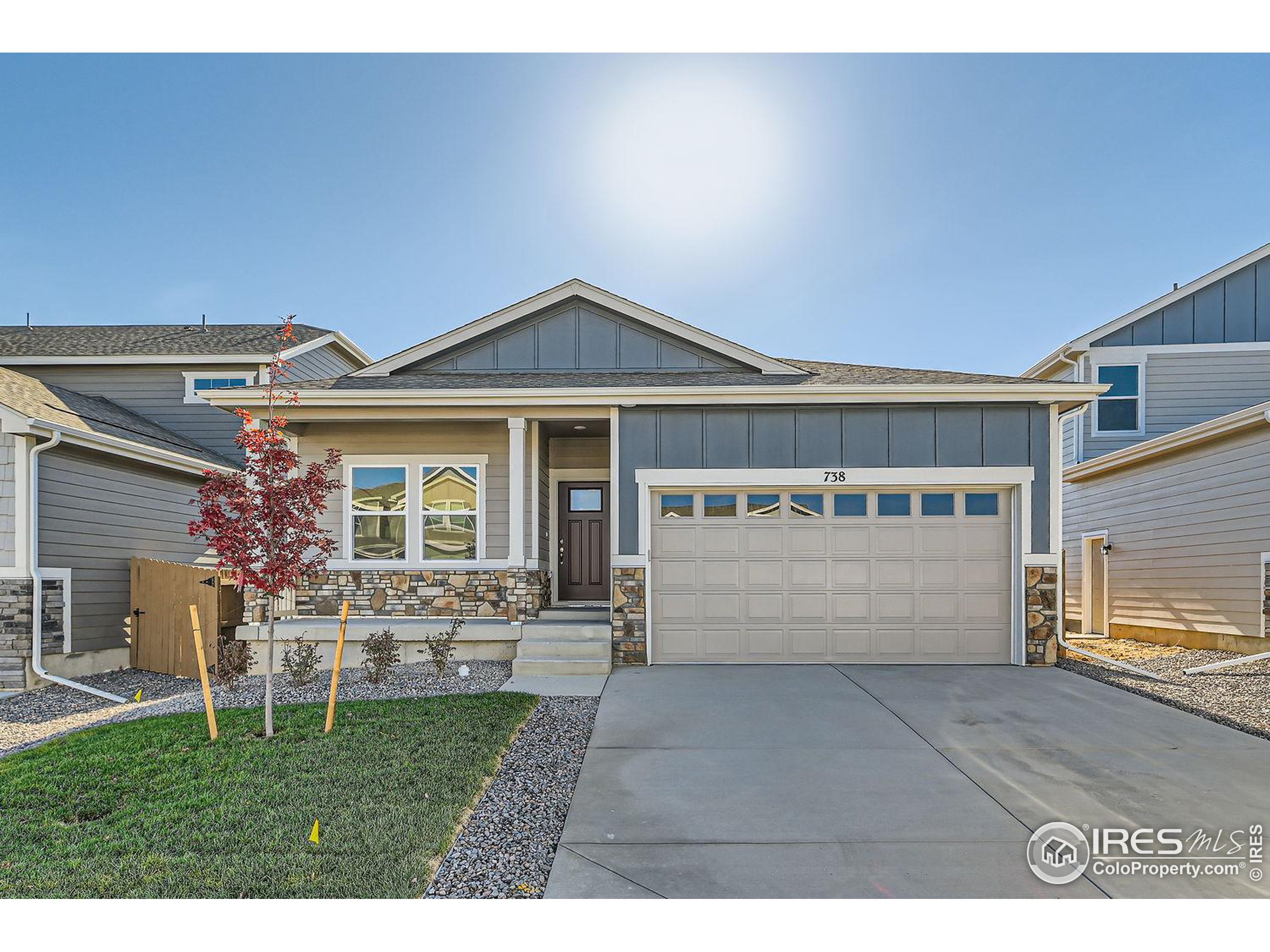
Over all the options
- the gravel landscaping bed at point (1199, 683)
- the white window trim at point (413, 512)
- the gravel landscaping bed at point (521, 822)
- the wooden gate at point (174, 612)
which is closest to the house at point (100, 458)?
the wooden gate at point (174, 612)

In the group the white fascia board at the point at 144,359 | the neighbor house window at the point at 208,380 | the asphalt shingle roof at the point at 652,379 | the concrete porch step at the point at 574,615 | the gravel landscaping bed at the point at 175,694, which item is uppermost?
the white fascia board at the point at 144,359

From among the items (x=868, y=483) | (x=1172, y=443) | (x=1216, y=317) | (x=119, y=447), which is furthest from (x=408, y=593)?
(x=1216, y=317)

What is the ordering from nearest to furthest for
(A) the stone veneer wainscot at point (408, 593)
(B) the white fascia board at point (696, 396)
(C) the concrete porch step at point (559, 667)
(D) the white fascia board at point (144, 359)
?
(C) the concrete porch step at point (559, 667) → (B) the white fascia board at point (696, 396) → (A) the stone veneer wainscot at point (408, 593) → (D) the white fascia board at point (144, 359)

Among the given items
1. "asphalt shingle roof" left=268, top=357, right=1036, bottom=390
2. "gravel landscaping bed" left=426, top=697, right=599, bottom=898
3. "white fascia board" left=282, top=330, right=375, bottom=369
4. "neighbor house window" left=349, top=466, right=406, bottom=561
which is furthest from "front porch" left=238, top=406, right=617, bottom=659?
"white fascia board" left=282, top=330, right=375, bottom=369

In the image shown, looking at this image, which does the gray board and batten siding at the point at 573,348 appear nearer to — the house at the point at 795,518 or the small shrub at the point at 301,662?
the house at the point at 795,518

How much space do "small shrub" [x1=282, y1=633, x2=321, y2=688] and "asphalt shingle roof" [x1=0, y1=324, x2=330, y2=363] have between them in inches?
291

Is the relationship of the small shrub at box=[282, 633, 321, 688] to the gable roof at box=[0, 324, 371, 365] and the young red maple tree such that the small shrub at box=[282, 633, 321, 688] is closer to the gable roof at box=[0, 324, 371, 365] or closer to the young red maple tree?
the young red maple tree

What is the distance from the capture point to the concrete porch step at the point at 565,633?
8.92 m

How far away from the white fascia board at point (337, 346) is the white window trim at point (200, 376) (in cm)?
59

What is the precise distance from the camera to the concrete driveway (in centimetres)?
343

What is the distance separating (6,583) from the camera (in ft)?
27.1

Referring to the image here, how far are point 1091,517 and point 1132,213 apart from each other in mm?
5532

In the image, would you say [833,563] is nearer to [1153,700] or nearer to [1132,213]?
[1153,700]

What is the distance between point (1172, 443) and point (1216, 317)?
490cm
